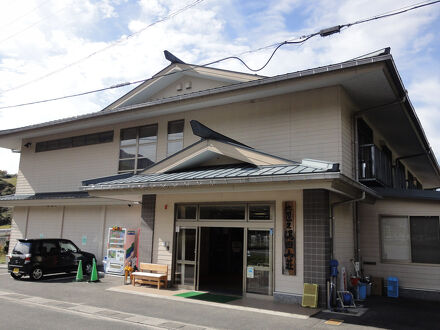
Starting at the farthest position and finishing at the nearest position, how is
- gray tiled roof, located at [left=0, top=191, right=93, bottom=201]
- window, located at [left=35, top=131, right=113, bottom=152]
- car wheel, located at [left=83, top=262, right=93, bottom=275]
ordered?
window, located at [left=35, top=131, right=113, bottom=152], gray tiled roof, located at [left=0, top=191, right=93, bottom=201], car wheel, located at [left=83, top=262, right=93, bottom=275]

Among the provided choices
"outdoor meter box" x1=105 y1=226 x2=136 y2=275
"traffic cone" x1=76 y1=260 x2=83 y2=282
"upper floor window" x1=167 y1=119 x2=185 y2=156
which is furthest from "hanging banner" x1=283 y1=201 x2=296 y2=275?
"traffic cone" x1=76 y1=260 x2=83 y2=282

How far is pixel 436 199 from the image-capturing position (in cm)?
1092

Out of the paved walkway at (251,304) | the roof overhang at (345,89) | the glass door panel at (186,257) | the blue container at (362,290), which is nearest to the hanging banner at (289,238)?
the paved walkway at (251,304)

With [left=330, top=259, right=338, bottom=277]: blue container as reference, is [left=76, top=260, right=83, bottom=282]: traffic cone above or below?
below

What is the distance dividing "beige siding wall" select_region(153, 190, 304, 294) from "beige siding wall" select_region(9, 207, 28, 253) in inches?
373

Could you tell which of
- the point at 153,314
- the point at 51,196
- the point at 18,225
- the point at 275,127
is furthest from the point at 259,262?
the point at 18,225

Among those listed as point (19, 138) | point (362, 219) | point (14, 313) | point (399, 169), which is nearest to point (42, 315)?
point (14, 313)

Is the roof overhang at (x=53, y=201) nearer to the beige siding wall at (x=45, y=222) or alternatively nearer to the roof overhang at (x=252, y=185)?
the beige siding wall at (x=45, y=222)

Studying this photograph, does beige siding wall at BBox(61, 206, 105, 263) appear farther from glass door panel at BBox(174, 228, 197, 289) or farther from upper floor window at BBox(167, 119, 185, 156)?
glass door panel at BBox(174, 228, 197, 289)

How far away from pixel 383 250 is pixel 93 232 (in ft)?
37.1

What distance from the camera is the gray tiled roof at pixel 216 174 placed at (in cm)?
882

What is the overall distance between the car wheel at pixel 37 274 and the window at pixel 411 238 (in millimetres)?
11643

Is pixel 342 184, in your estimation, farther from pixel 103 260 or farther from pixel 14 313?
pixel 103 260

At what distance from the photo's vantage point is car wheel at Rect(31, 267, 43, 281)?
13.0 m
